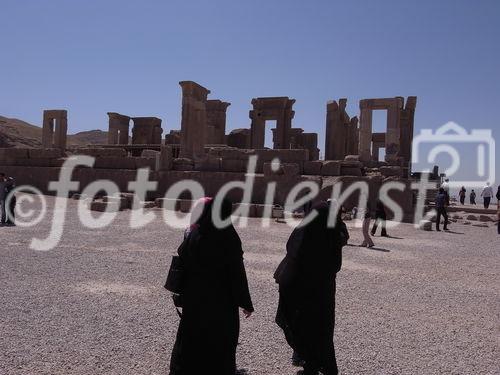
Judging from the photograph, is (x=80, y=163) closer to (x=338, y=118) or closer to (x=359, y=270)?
(x=338, y=118)

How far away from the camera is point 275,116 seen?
25969 mm

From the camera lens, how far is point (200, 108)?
63.6 ft

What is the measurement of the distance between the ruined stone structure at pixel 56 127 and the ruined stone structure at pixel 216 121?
853 cm

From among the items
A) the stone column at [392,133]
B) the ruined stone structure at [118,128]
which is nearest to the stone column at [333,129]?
the stone column at [392,133]

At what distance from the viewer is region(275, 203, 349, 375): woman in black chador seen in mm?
3506

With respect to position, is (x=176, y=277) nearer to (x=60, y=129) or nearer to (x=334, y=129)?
(x=334, y=129)

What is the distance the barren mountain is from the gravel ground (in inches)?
1202

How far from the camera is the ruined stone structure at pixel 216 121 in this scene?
2862cm

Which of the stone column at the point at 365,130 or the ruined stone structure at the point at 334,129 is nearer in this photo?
the stone column at the point at 365,130

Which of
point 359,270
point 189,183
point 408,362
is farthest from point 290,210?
point 408,362

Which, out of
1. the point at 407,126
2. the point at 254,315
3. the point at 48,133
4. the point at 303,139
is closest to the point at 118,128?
the point at 48,133

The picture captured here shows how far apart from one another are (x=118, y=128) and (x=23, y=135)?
17354 mm

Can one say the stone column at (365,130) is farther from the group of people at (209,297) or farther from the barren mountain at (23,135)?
the barren mountain at (23,135)

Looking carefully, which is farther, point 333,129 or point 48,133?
point 48,133
